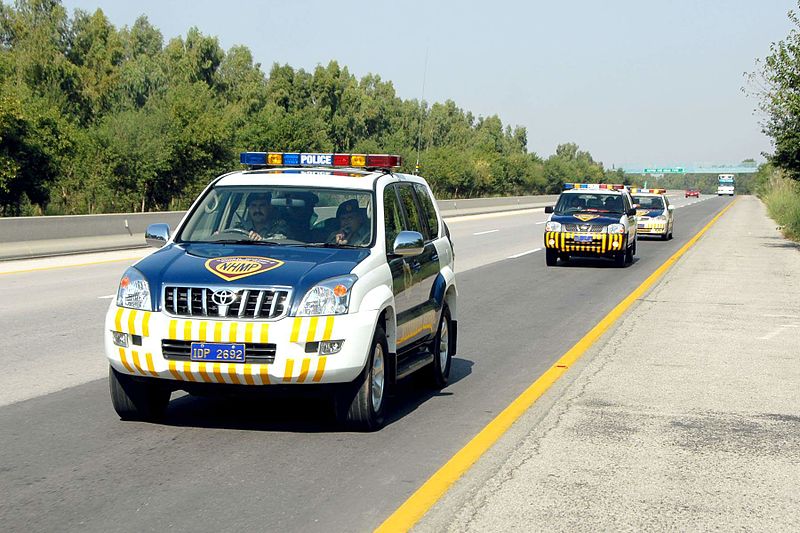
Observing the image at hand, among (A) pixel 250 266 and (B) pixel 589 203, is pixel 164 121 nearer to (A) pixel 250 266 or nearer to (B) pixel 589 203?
(B) pixel 589 203

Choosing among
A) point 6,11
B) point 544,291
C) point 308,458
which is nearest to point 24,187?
point 544,291

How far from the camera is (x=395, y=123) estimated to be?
116 metres

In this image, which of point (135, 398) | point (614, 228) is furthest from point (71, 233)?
point (135, 398)

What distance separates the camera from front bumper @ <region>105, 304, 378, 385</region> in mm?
6836

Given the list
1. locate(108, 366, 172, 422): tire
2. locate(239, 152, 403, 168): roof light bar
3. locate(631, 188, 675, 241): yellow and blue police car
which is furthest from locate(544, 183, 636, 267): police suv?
locate(108, 366, 172, 422): tire

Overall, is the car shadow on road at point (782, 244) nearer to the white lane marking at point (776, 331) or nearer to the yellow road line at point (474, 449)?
the white lane marking at point (776, 331)

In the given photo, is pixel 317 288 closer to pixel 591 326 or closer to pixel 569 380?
pixel 569 380

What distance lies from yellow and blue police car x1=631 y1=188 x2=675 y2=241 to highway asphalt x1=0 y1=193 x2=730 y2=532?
2483 centimetres

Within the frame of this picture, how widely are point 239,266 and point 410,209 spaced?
2329mm

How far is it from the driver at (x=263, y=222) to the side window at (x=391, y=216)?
745 mm

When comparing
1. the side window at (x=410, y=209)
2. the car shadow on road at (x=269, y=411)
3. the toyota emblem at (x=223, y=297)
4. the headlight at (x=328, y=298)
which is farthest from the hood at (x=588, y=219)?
the toyota emblem at (x=223, y=297)

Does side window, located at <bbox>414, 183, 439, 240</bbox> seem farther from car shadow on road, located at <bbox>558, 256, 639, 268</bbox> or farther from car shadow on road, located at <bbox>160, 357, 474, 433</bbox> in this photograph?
car shadow on road, located at <bbox>558, 256, 639, 268</bbox>

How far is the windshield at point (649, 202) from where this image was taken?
3829 cm

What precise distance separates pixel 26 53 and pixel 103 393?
6681 centimetres
